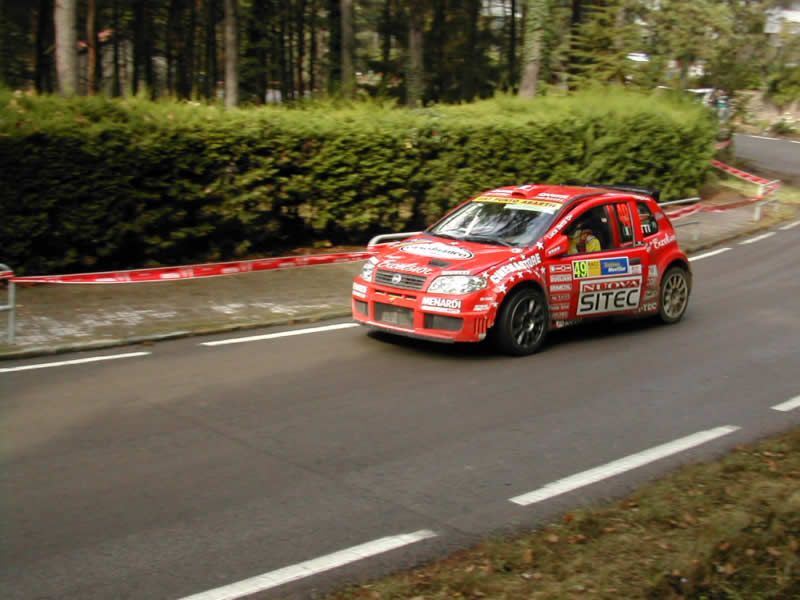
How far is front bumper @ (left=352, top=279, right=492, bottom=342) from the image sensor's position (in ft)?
34.4

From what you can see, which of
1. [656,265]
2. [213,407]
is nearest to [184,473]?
[213,407]

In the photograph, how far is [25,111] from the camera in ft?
45.6

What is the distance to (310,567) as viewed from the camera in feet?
18.1

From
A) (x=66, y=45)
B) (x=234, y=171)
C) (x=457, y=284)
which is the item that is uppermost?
(x=66, y=45)

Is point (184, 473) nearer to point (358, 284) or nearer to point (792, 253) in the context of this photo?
point (358, 284)

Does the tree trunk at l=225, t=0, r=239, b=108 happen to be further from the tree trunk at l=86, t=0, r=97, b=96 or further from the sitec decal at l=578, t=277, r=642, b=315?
the sitec decal at l=578, t=277, r=642, b=315

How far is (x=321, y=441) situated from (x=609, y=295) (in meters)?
5.35

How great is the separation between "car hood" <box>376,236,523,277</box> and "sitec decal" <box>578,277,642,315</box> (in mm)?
1199

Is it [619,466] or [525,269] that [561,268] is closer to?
[525,269]

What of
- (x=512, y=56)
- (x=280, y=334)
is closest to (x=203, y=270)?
(x=280, y=334)

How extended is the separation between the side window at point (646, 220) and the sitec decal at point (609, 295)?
2.25 feet

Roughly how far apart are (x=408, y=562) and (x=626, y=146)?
66.3 feet

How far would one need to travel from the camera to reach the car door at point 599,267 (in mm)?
11492

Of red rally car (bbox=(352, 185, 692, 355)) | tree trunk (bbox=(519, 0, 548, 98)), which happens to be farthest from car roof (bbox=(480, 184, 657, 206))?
tree trunk (bbox=(519, 0, 548, 98))
